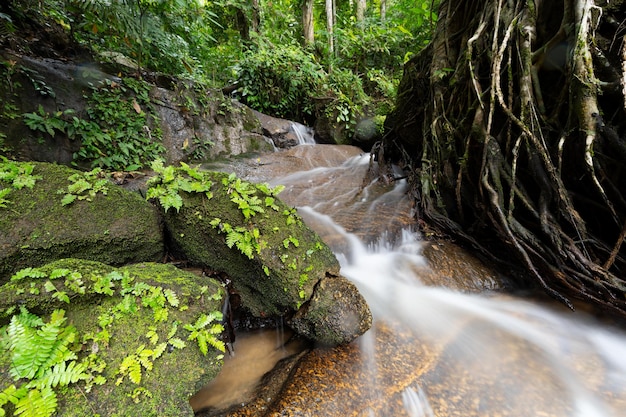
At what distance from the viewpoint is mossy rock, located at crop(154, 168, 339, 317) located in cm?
251

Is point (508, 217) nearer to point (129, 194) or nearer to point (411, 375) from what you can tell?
point (411, 375)

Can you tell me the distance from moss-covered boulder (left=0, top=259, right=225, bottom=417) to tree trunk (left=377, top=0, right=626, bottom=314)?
3.48 meters

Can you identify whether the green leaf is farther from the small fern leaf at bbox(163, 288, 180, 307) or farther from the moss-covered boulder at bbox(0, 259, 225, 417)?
the small fern leaf at bbox(163, 288, 180, 307)

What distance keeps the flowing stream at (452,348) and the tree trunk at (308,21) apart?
10.6 meters

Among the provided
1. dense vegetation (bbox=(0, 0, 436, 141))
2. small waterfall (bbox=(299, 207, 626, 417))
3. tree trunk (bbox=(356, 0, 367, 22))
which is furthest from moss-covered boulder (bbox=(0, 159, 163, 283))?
tree trunk (bbox=(356, 0, 367, 22))

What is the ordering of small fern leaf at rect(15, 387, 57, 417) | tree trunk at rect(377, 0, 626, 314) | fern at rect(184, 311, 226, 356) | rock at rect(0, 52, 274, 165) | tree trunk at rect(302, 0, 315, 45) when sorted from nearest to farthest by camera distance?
small fern leaf at rect(15, 387, 57, 417), fern at rect(184, 311, 226, 356), tree trunk at rect(377, 0, 626, 314), rock at rect(0, 52, 274, 165), tree trunk at rect(302, 0, 315, 45)

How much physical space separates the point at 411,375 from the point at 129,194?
10.4 ft

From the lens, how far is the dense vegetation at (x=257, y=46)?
209 inches

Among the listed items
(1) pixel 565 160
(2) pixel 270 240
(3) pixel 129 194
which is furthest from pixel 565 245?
(3) pixel 129 194

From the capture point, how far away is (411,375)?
2.31 m

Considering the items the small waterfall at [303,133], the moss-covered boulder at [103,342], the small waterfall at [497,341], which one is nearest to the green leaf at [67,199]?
the moss-covered boulder at [103,342]

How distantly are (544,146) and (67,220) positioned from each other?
4740mm

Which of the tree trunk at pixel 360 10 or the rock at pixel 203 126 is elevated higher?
the tree trunk at pixel 360 10

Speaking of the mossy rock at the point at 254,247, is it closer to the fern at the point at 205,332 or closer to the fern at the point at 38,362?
the fern at the point at 205,332
